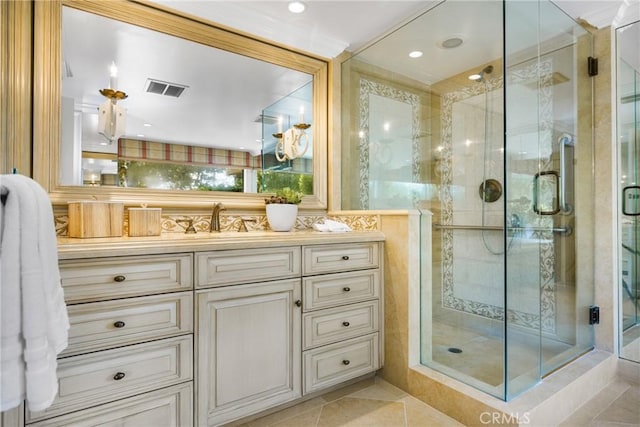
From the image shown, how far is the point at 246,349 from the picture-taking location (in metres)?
1.53

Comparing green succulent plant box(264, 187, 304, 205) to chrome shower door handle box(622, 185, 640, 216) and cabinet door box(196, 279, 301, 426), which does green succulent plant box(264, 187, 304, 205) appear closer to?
cabinet door box(196, 279, 301, 426)

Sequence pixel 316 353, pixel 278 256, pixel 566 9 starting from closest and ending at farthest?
1. pixel 278 256
2. pixel 316 353
3. pixel 566 9

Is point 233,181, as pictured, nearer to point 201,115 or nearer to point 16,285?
point 201,115

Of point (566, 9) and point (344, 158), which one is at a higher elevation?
point (566, 9)

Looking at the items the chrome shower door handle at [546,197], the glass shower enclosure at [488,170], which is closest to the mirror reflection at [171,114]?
the glass shower enclosure at [488,170]

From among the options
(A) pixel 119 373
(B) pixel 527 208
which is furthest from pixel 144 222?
(B) pixel 527 208

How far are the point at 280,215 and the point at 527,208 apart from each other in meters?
1.47

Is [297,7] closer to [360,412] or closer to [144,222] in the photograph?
[144,222]

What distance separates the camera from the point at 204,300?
143 centimetres

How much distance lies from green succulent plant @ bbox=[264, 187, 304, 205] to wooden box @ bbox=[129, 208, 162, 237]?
0.67 meters

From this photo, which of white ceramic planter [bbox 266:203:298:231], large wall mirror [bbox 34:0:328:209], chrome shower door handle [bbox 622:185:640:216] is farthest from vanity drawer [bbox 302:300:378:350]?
chrome shower door handle [bbox 622:185:640:216]

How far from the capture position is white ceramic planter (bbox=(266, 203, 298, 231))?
2105mm

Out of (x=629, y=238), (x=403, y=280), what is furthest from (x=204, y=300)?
(x=629, y=238)

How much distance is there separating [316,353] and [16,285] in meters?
1.29
